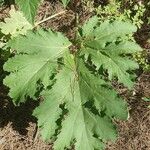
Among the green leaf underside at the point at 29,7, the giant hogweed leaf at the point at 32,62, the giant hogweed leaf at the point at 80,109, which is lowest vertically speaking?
the giant hogweed leaf at the point at 80,109

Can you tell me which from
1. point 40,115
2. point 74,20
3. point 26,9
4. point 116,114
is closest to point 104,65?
point 116,114

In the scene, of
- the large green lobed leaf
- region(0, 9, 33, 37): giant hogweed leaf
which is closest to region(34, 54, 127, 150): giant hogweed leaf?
the large green lobed leaf

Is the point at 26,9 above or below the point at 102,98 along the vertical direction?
above

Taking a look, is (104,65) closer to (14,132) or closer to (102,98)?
(102,98)

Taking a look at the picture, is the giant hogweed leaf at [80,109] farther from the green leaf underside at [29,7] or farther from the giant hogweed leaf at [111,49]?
the green leaf underside at [29,7]

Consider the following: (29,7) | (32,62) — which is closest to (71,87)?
(32,62)

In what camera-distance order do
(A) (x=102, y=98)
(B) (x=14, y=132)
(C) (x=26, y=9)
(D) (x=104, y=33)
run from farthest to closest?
(B) (x=14, y=132) < (D) (x=104, y=33) < (A) (x=102, y=98) < (C) (x=26, y=9)

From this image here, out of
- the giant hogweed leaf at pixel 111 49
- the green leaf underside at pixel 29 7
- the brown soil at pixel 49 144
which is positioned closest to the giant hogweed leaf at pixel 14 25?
the brown soil at pixel 49 144
